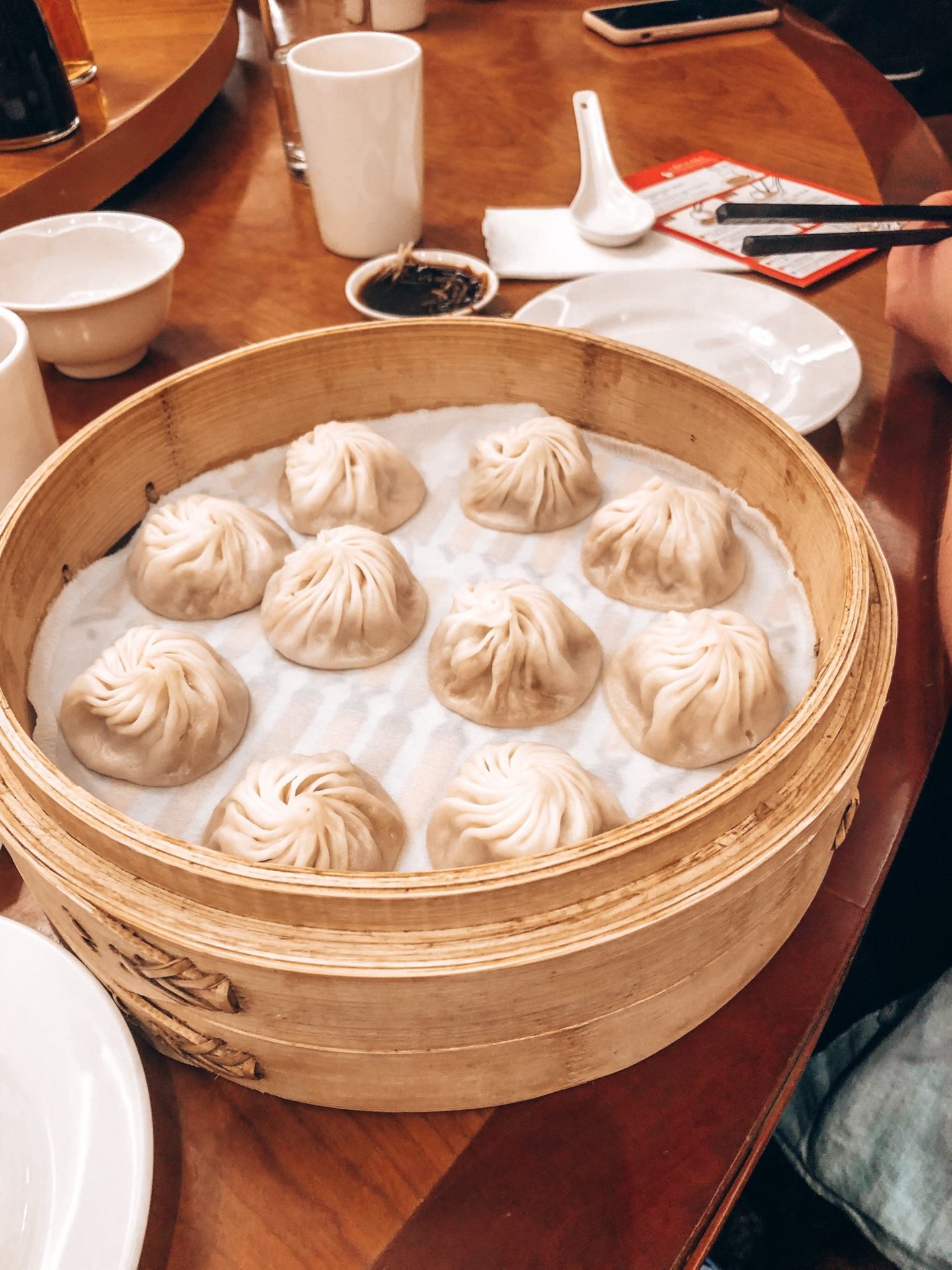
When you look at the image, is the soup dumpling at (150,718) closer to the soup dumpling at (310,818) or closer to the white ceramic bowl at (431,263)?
the soup dumpling at (310,818)

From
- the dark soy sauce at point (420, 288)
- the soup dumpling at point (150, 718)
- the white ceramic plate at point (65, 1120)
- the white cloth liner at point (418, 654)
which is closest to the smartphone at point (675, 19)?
the dark soy sauce at point (420, 288)

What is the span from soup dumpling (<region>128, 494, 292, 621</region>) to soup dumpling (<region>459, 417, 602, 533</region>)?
0.34 m

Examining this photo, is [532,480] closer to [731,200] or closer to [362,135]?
[362,135]

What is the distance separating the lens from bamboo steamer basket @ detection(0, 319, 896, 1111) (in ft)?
2.50

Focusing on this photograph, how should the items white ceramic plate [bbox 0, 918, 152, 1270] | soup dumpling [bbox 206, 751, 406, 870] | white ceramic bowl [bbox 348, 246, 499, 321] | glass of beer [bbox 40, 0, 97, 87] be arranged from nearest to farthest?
1. white ceramic plate [bbox 0, 918, 152, 1270]
2. soup dumpling [bbox 206, 751, 406, 870]
3. white ceramic bowl [bbox 348, 246, 499, 321]
4. glass of beer [bbox 40, 0, 97, 87]

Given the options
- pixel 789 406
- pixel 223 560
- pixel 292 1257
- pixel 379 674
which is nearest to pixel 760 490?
pixel 789 406

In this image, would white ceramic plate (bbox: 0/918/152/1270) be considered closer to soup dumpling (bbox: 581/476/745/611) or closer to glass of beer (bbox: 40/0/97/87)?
soup dumpling (bbox: 581/476/745/611)

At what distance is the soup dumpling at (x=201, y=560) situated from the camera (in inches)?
52.5

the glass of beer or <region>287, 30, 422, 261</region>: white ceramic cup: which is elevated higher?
the glass of beer

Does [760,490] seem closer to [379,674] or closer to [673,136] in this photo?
[379,674]

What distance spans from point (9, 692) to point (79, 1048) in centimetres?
46

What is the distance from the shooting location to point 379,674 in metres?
1.33

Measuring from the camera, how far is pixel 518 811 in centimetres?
105

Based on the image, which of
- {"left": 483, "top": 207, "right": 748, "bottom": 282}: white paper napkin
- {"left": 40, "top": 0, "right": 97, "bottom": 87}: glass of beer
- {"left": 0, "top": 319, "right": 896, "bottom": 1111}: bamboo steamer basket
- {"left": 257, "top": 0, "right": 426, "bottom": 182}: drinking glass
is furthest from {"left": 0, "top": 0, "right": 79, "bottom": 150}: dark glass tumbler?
{"left": 0, "top": 319, "right": 896, "bottom": 1111}: bamboo steamer basket
